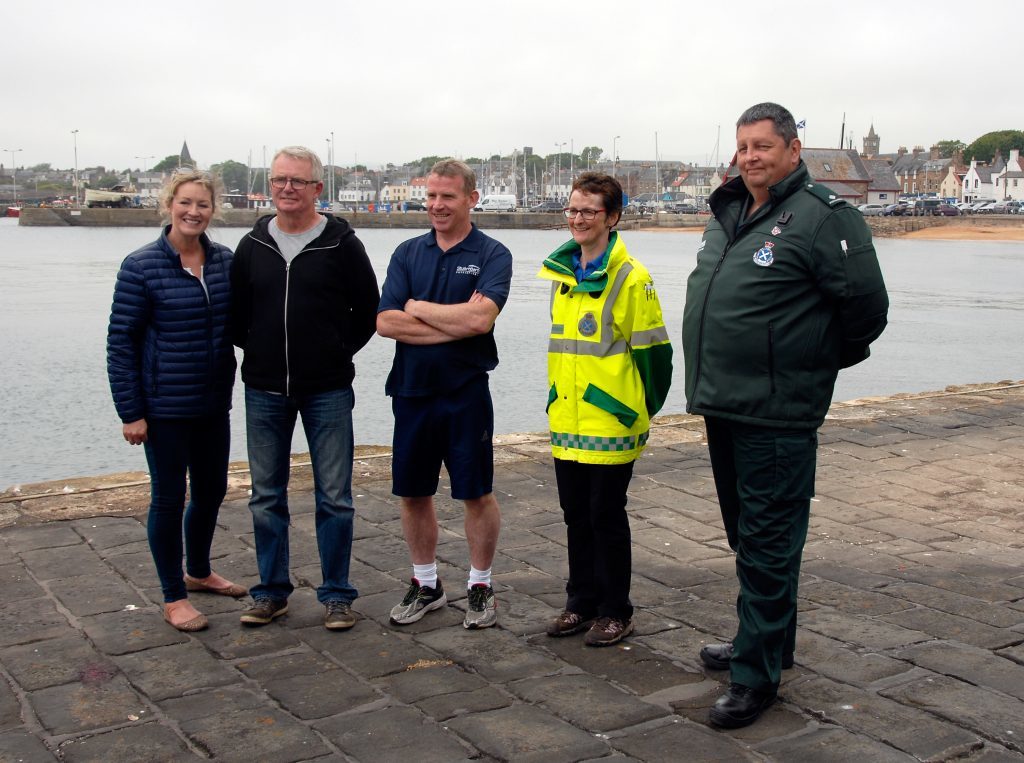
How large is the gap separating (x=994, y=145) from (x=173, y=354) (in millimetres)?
148918

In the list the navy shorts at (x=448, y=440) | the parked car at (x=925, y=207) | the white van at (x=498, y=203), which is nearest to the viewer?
the navy shorts at (x=448, y=440)

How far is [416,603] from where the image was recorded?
4469 mm

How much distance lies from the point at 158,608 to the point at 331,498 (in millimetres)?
825

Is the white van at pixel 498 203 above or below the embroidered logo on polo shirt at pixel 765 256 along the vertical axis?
above

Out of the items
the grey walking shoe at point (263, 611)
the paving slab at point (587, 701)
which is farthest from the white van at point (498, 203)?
the paving slab at point (587, 701)

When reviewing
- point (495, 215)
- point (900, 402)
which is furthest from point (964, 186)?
point (900, 402)

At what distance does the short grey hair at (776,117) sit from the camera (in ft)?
11.6

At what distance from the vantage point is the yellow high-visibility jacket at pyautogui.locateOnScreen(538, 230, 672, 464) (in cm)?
409

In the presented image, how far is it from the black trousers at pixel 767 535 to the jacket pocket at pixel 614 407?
1.57 ft

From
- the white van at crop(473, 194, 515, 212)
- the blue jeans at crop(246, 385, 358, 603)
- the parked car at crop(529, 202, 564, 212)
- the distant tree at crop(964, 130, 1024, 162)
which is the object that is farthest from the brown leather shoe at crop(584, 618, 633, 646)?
the distant tree at crop(964, 130, 1024, 162)

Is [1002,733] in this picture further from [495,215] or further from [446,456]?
[495,215]

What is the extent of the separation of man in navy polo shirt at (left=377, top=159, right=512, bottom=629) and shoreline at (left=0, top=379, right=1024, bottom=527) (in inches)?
85.0

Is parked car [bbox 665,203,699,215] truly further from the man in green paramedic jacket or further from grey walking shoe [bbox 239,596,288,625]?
the man in green paramedic jacket

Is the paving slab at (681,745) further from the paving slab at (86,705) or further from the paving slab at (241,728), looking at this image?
the paving slab at (86,705)
